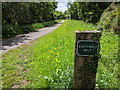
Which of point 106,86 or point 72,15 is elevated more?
point 72,15

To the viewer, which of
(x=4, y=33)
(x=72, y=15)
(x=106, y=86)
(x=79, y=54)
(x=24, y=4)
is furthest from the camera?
(x=72, y=15)

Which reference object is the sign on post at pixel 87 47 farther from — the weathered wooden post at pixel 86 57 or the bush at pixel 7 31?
the bush at pixel 7 31

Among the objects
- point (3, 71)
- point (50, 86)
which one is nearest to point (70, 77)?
point (50, 86)

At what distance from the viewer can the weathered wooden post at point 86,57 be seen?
6.67ft

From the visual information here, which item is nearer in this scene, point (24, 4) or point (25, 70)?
point (25, 70)

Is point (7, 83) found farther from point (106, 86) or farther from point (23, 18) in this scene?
point (23, 18)

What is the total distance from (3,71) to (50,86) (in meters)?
1.93

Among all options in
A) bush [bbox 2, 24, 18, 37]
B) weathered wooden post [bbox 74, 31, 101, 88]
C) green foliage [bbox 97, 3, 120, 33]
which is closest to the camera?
weathered wooden post [bbox 74, 31, 101, 88]

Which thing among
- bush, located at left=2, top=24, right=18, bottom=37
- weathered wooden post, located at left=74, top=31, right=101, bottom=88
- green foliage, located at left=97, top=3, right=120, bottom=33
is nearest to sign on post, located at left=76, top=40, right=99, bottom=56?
weathered wooden post, located at left=74, top=31, right=101, bottom=88

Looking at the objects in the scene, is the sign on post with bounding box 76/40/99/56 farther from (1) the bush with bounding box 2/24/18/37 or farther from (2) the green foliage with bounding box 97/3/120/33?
(1) the bush with bounding box 2/24/18/37

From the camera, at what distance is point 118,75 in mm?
2809

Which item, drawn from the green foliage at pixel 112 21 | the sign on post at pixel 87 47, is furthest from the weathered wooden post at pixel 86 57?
the green foliage at pixel 112 21

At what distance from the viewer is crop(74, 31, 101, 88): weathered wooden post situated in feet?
6.67

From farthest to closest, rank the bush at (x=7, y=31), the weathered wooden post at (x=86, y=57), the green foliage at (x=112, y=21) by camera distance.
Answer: the bush at (x=7, y=31), the green foliage at (x=112, y=21), the weathered wooden post at (x=86, y=57)
